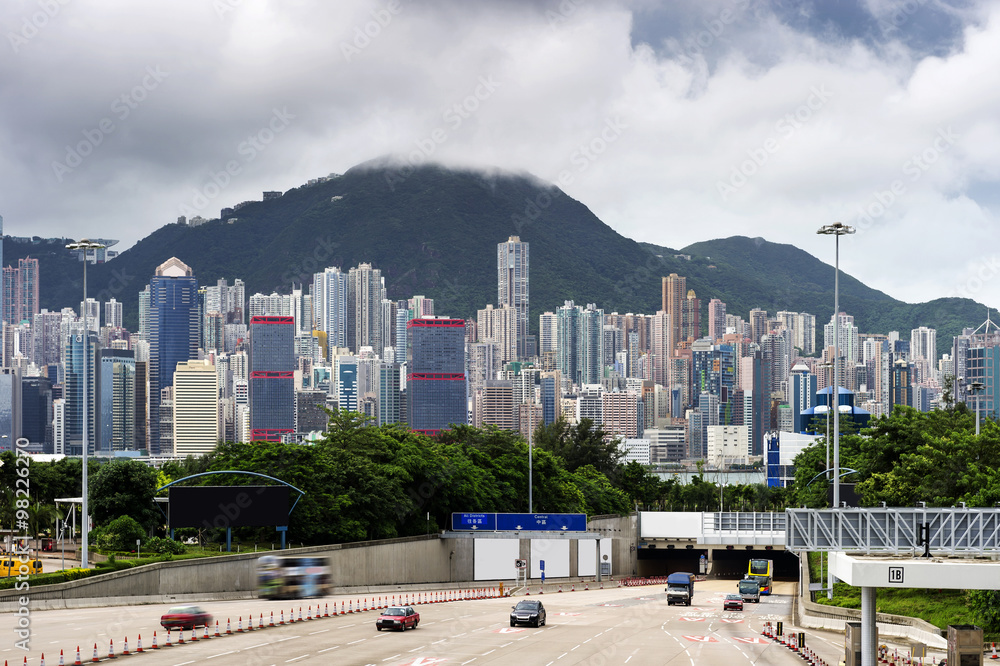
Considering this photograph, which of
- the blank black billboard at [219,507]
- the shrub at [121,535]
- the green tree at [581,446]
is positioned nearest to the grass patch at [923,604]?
the blank black billboard at [219,507]

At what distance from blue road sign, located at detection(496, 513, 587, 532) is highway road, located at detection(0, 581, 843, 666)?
26.7 meters

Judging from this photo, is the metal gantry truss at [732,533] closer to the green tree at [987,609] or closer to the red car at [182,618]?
the green tree at [987,609]

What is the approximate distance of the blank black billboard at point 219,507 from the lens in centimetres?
6481

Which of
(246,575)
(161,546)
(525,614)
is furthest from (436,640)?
(161,546)

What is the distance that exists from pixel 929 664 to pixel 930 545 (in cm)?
785

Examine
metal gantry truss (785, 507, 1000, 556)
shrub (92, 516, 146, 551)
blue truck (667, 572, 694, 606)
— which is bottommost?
blue truck (667, 572, 694, 606)

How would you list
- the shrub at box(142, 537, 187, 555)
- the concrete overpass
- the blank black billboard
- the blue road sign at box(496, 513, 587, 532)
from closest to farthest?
the shrub at box(142, 537, 187, 555) < the blank black billboard < the blue road sign at box(496, 513, 587, 532) < the concrete overpass

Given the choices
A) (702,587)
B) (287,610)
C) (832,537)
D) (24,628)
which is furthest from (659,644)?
(702,587)

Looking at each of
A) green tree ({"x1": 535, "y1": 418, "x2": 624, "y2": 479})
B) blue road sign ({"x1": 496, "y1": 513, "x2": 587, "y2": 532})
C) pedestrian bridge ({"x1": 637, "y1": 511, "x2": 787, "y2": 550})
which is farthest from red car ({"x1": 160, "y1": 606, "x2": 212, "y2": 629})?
green tree ({"x1": 535, "y1": 418, "x2": 624, "y2": 479})

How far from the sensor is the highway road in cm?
3603

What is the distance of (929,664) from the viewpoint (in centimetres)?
3850

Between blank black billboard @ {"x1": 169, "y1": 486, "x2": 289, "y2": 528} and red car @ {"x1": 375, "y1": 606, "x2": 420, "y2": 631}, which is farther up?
blank black billboard @ {"x1": 169, "y1": 486, "x2": 289, "y2": 528}

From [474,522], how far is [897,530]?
58.0 meters

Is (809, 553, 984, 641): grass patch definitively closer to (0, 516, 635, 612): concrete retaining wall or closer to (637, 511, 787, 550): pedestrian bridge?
(0, 516, 635, 612): concrete retaining wall
